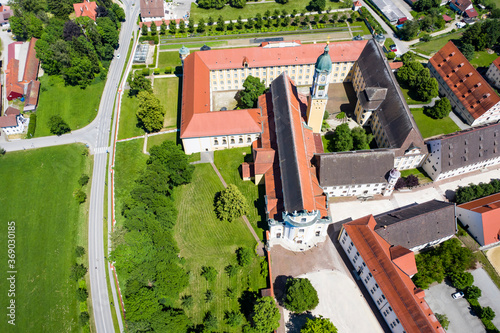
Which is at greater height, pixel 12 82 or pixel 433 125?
pixel 433 125

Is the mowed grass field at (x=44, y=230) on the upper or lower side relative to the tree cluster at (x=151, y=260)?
lower

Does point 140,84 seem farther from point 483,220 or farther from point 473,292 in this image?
point 473,292

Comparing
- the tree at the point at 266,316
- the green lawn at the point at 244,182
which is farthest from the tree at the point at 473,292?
the green lawn at the point at 244,182

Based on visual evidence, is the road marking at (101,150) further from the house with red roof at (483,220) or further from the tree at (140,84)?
the house with red roof at (483,220)

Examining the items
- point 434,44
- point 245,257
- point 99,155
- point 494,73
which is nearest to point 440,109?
point 494,73

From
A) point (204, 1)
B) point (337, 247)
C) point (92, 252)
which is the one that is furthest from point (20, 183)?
point (204, 1)

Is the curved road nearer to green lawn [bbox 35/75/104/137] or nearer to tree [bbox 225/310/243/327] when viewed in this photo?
green lawn [bbox 35/75/104/137]
